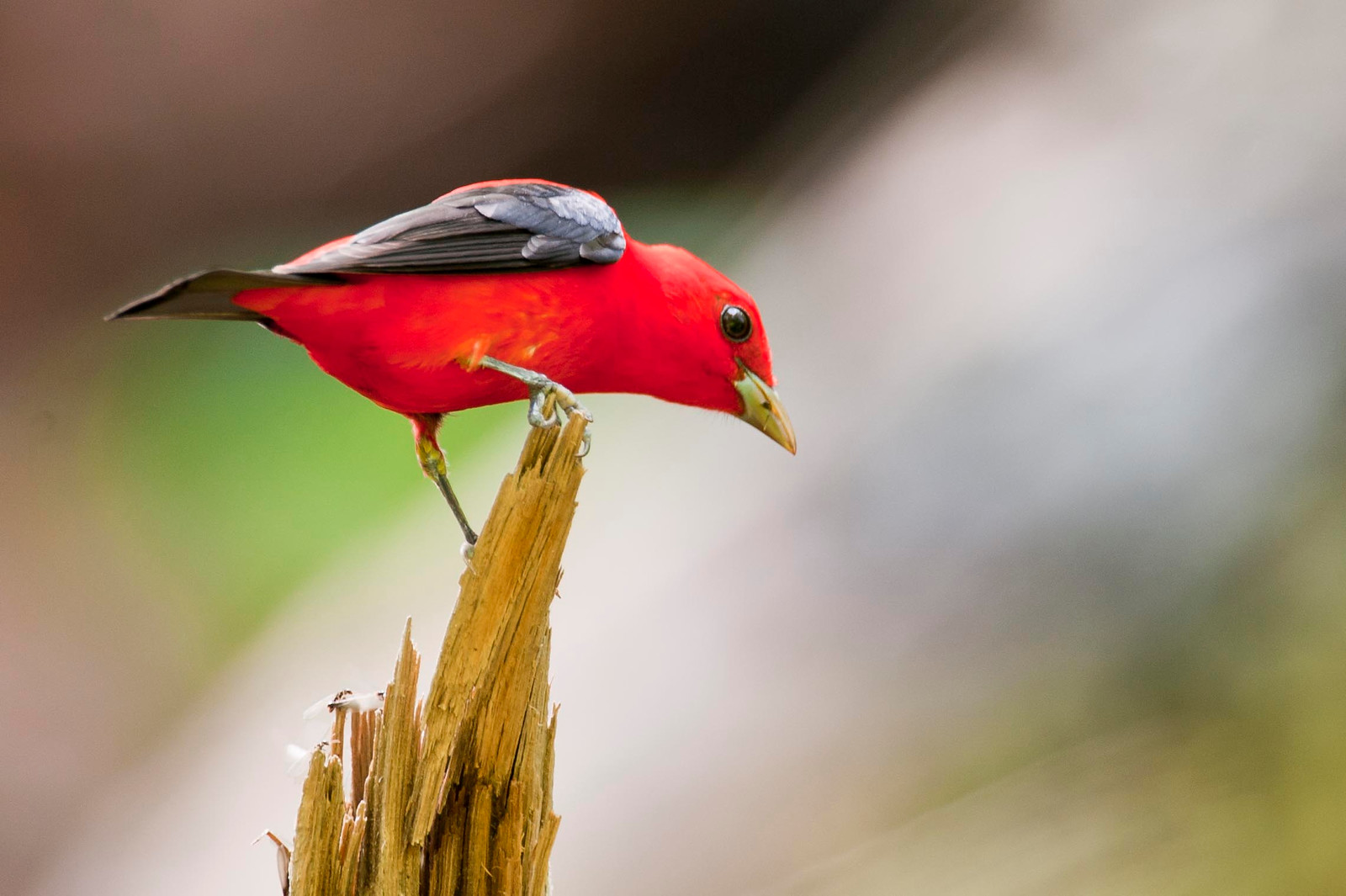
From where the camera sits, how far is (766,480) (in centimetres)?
355

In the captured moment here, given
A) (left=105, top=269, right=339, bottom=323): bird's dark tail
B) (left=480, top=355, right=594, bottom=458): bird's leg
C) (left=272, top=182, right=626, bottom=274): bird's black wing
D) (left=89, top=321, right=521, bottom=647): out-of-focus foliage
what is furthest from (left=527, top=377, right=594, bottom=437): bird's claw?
(left=89, top=321, right=521, bottom=647): out-of-focus foliage

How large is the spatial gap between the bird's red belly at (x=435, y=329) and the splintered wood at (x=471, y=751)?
0.22m

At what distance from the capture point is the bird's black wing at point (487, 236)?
154cm

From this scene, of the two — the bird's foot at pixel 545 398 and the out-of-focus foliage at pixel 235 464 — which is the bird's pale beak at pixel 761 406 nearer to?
the bird's foot at pixel 545 398

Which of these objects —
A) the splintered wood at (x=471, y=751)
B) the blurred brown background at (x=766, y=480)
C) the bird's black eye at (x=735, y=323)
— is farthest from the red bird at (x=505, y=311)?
the blurred brown background at (x=766, y=480)

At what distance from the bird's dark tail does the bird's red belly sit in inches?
1.8

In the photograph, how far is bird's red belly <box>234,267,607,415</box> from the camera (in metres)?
1.54

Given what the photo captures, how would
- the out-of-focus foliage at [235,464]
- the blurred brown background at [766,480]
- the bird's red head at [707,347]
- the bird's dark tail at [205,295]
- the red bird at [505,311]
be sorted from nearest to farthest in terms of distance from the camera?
the bird's dark tail at [205,295]
the red bird at [505,311]
the bird's red head at [707,347]
the blurred brown background at [766,480]
the out-of-focus foliage at [235,464]

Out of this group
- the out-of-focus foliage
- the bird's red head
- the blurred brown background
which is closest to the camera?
the bird's red head

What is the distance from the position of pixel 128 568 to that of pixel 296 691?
27.2 inches

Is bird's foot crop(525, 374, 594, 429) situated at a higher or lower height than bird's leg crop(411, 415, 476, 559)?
Result: lower

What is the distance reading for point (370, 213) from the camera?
363 centimetres

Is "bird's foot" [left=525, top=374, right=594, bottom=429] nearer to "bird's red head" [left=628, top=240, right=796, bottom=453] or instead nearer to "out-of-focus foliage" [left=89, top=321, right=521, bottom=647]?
"bird's red head" [left=628, top=240, right=796, bottom=453]

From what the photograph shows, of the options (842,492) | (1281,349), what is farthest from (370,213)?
(1281,349)
